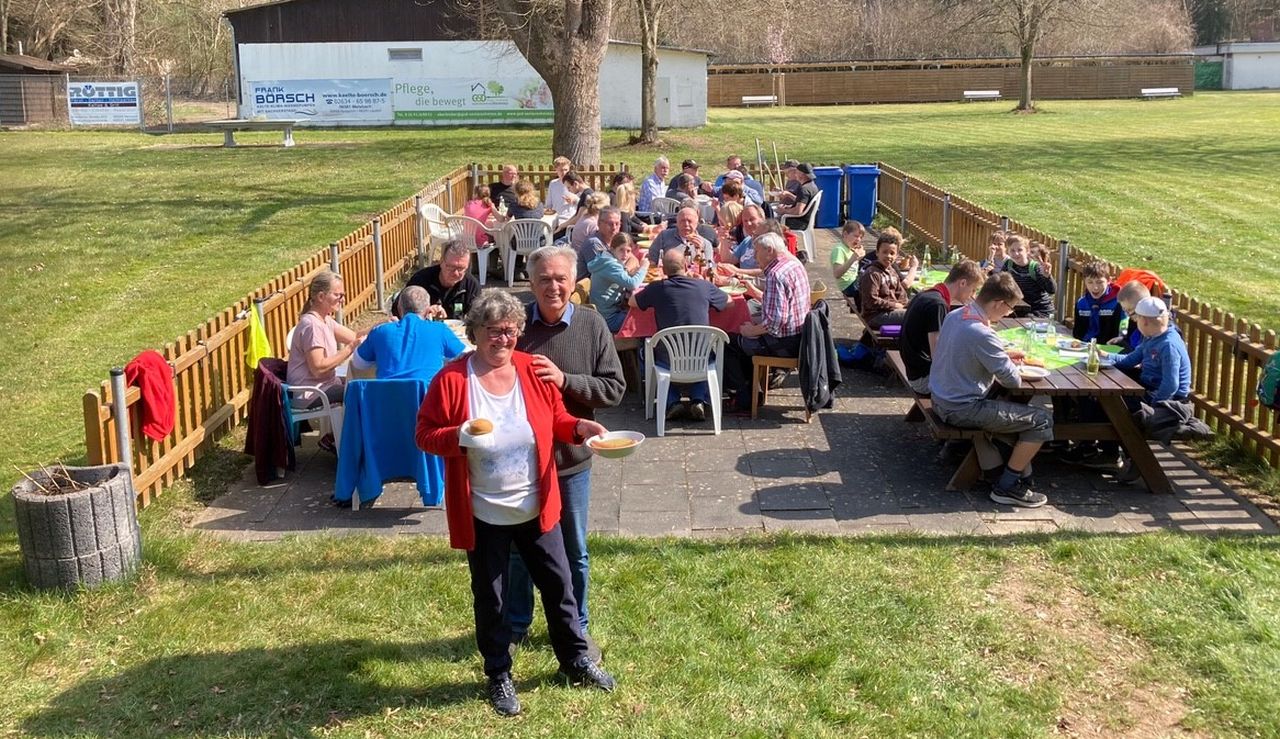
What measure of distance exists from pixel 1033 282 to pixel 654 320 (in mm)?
3452

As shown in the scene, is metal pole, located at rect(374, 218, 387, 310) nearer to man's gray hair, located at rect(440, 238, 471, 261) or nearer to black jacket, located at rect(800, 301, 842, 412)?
man's gray hair, located at rect(440, 238, 471, 261)

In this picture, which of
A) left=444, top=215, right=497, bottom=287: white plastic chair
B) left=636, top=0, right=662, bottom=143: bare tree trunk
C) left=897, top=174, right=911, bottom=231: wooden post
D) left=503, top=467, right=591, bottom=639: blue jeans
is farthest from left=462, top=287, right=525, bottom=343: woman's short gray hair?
left=636, top=0, right=662, bottom=143: bare tree trunk

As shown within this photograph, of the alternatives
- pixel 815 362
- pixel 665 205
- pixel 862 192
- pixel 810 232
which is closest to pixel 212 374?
pixel 815 362

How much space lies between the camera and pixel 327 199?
2139 centimetres

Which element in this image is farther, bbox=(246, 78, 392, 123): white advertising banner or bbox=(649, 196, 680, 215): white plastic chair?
bbox=(246, 78, 392, 123): white advertising banner

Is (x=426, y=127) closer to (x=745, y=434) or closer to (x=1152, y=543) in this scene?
(x=745, y=434)

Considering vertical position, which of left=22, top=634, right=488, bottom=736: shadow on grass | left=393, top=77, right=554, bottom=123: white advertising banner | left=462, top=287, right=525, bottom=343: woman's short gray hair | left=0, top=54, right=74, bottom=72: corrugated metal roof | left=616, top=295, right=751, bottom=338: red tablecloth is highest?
left=0, top=54, right=74, bottom=72: corrugated metal roof

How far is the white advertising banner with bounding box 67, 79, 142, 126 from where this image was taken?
38.0 meters

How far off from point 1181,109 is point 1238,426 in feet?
141

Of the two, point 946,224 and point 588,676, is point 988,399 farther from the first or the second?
point 946,224

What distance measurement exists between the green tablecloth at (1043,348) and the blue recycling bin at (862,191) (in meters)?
11.4

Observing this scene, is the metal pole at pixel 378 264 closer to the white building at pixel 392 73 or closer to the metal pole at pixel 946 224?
the metal pole at pixel 946 224

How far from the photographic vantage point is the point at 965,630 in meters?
5.47

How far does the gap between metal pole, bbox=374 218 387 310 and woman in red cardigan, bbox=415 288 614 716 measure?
900 cm
